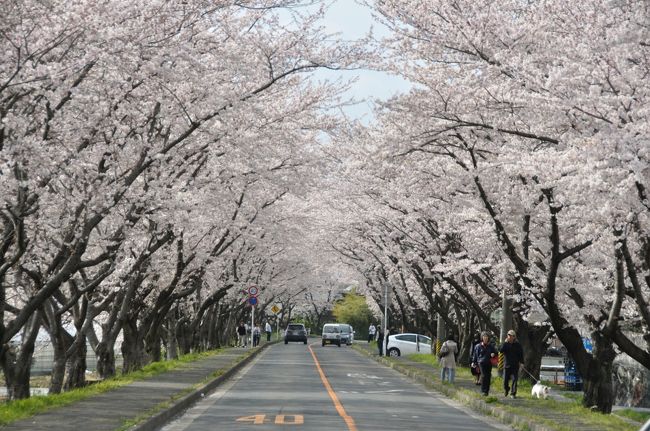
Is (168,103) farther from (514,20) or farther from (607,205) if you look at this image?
(607,205)

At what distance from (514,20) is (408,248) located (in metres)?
24.0

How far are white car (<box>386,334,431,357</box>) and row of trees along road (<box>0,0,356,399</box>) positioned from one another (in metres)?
27.6

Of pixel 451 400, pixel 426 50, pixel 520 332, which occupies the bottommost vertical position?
pixel 451 400

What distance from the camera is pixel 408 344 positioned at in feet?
188

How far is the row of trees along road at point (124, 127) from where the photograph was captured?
13.4 metres

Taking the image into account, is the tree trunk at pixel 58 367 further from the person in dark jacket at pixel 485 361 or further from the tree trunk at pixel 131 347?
the person in dark jacket at pixel 485 361

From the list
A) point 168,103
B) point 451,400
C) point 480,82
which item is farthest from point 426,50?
point 451,400

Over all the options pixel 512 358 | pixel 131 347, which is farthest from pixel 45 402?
pixel 131 347

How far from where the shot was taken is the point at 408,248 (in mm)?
40750

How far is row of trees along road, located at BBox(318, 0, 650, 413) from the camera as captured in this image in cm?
1288

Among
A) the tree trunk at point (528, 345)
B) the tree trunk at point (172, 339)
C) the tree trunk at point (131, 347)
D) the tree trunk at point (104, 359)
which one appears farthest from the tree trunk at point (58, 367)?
the tree trunk at point (172, 339)

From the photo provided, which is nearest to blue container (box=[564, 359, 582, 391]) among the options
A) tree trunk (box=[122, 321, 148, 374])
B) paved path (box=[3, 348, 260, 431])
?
paved path (box=[3, 348, 260, 431])

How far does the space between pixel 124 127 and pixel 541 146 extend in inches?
310

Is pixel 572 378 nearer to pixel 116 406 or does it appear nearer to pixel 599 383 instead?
pixel 599 383
